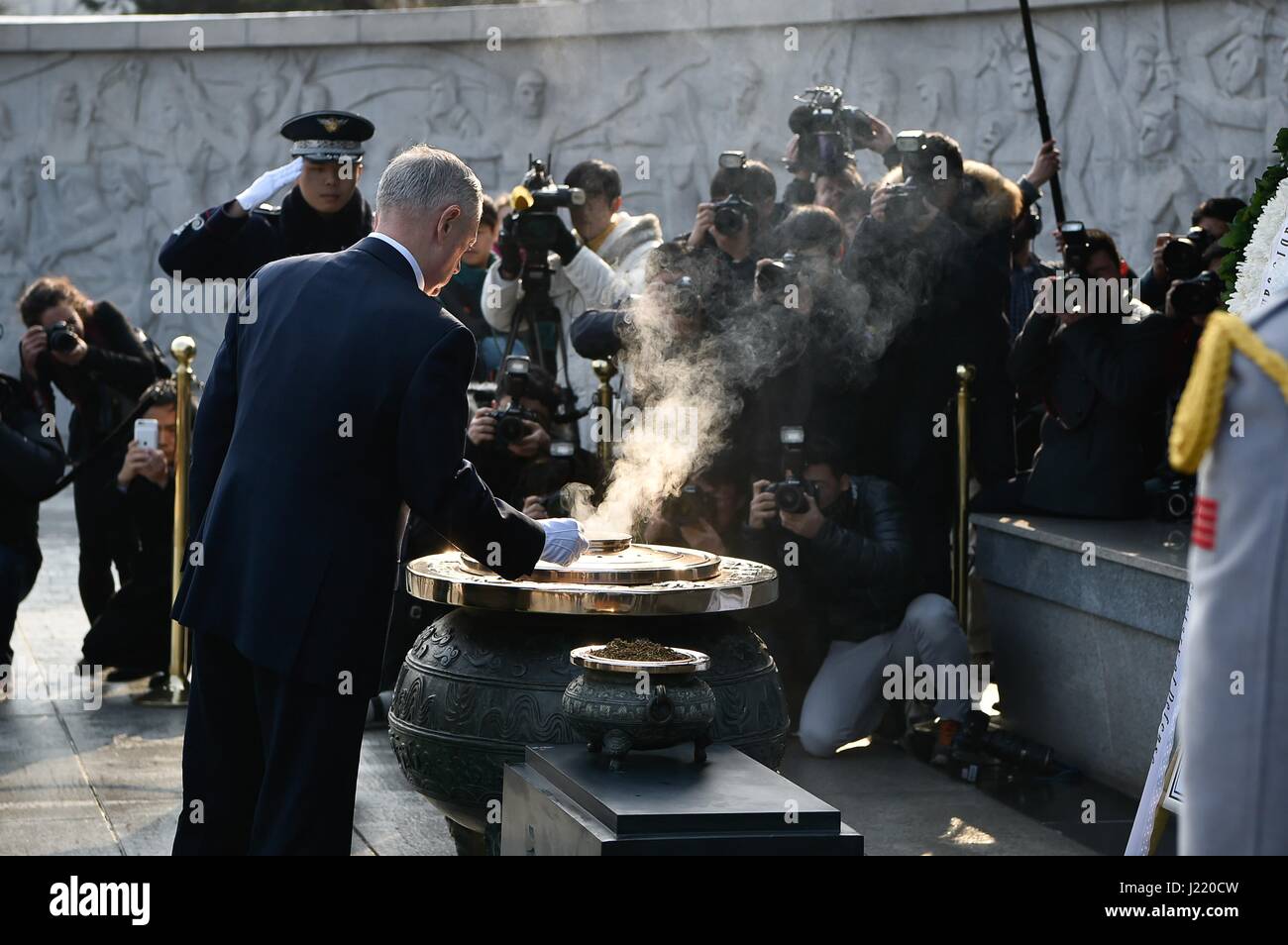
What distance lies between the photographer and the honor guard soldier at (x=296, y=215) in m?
5.83

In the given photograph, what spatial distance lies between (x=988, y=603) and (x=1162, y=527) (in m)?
0.77

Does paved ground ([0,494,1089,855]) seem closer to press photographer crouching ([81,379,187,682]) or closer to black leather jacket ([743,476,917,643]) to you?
press photographer crouching ([81,379,187,682])

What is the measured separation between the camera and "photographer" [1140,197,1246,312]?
5863 millimetres

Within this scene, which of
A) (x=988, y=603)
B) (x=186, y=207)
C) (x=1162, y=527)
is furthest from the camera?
(x=186, y=207)

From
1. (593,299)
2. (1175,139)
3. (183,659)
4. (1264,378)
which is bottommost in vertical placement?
(183,659)

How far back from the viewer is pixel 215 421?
12.0 feet

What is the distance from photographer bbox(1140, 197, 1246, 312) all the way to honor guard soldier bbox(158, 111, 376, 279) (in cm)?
274

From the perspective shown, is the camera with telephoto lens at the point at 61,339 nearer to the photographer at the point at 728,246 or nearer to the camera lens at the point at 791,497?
the photographer at the point at 728,246

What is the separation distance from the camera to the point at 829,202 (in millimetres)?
7500

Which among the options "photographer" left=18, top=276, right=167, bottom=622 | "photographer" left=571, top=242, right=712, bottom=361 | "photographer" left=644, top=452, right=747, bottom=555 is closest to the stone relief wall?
"photographer" left=644, top=452, right=747, bottom=555

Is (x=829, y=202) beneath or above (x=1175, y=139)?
beneath

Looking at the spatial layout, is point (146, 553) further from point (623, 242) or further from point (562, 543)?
point (562, 543)
